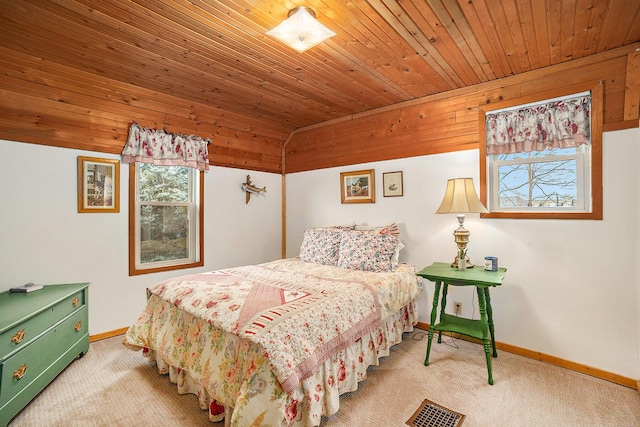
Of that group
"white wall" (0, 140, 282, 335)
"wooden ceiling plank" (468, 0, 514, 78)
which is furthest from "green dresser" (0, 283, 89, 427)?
"wooden ceiling plank" (468, 0, 514, 78)

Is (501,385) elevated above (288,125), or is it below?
below

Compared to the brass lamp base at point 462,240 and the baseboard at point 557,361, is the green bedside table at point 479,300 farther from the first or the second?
the baseboard at point 557,361

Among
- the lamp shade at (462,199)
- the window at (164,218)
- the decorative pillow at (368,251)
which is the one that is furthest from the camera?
the window at (164,218)

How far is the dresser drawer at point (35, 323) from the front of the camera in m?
1.73

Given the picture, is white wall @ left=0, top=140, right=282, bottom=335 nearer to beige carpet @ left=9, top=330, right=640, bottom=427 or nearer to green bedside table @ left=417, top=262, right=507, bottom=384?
beige carpet @ left=9, top=330, right=640, bottom=427

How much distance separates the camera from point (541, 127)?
2559 millimetres

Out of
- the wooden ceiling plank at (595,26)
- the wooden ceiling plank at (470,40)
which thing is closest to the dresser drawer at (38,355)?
the wooden ceiling plank at (470,40)

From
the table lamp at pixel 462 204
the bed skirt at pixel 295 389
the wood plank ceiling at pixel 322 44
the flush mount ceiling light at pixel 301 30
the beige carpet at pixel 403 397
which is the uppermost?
the wood plank ceiling at pixel 322 44

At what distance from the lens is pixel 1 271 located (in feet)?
7.86

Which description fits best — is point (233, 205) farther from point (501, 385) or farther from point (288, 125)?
point (501, 385)

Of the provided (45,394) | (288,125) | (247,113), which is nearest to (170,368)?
(45,394)

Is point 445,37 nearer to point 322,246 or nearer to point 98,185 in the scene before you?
point 322,246

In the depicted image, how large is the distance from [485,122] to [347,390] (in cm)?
258

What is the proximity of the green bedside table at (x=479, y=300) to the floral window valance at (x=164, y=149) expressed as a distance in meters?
2.73
